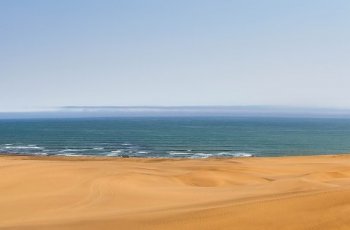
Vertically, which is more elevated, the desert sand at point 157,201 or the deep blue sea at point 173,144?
the desert sand at point 157,201

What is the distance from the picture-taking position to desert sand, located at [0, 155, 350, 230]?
703cm

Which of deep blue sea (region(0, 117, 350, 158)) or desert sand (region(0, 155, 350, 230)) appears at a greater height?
desert sand (region(0, 155, 350, 230))

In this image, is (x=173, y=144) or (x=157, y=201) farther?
(x=173, y=144)

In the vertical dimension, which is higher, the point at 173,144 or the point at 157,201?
the point at 157,201

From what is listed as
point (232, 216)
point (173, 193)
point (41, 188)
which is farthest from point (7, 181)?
point (232, 216)

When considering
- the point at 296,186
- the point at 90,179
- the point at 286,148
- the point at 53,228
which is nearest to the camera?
the point at 53,228

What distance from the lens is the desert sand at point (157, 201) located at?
7027 millimetres

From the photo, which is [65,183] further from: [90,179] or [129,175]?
[129,175]

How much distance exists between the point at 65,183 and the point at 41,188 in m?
0.80

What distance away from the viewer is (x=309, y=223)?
6.56 meters

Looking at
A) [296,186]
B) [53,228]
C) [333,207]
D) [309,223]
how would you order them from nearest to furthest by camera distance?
[309,223]
[333,207]
[53,228]
[296,186]

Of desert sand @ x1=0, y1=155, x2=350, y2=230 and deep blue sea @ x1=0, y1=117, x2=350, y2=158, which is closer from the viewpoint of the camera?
desert sand @ x1=0, y1=155, x2=350, y2=230

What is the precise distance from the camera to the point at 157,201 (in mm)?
10500

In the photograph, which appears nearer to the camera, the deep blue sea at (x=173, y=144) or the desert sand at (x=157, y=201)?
the desert sand at (x=157, y=201)
